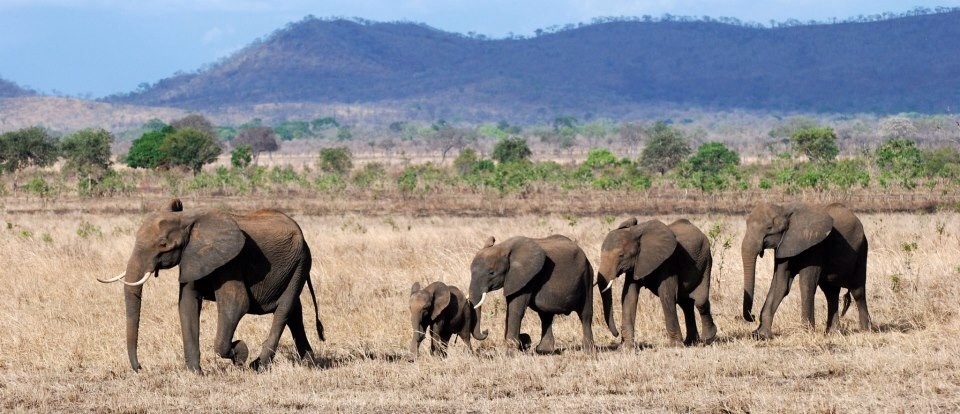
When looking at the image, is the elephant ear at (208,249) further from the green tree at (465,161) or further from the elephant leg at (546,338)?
the green tree at (465,161)

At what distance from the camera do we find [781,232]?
14906mm

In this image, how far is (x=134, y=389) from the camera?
11734 millimetres

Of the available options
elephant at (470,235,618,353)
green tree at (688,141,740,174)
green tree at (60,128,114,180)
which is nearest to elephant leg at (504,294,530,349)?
elephant at (470,235,618,353)

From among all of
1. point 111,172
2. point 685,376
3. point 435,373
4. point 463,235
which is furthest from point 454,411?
point 111,172

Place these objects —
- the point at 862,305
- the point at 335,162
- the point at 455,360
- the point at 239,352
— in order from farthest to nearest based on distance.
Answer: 1. the point at 335,162
2. the point at 862,305
3. the point at 455,360
4. the point at 239,352

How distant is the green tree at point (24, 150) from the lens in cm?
7525

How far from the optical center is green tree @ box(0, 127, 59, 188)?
75250 mm

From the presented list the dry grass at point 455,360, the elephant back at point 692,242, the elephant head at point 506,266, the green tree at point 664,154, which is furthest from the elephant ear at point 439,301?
the green tree at point 664,154

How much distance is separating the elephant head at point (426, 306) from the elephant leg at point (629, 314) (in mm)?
2004

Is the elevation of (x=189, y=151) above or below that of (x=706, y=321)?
below

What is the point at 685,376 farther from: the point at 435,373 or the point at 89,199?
the point at 89,199

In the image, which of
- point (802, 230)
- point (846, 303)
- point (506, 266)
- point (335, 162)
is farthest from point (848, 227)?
point (335, 162)

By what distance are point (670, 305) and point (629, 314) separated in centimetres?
49

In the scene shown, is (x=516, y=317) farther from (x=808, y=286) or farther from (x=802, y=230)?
(x=808, y=286)
